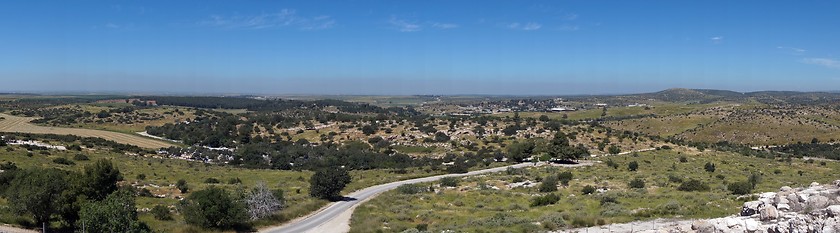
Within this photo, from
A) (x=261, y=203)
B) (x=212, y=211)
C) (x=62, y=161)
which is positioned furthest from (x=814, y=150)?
(x=62, y=161)

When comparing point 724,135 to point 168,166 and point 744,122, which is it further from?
point 168,166

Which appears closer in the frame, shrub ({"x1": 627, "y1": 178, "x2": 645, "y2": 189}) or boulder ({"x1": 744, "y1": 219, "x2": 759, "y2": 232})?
boulder ({"x1": 744, "y1": 219, "x2": 759, "y2": 232})

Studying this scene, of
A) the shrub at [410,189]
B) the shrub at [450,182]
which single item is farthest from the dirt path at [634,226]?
the shrub at [450,182]

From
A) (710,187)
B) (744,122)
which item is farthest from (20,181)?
(744,122)

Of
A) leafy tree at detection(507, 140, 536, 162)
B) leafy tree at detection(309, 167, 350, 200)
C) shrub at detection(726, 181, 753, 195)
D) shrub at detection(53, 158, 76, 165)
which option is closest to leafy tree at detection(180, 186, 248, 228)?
leafy tree at detection(309, 167, 350, 200)

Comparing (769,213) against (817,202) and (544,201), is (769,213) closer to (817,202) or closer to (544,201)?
(817,202)

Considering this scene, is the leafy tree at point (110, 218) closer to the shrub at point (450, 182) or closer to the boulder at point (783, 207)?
the boulder at point (783, 207)

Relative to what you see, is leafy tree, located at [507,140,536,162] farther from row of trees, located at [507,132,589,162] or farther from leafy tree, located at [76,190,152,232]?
leafy tree, located at [76,190,152,232]
